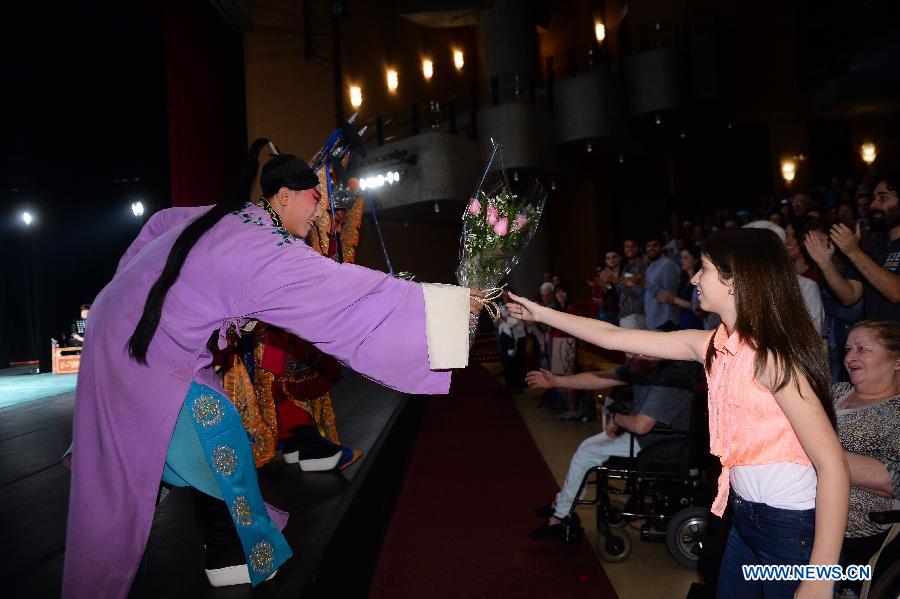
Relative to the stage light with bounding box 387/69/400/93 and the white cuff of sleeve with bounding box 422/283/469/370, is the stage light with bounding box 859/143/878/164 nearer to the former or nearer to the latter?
the stage light with bounding box 387/69/400/93

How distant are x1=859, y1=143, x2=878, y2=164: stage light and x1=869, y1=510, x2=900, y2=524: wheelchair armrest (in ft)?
47.1

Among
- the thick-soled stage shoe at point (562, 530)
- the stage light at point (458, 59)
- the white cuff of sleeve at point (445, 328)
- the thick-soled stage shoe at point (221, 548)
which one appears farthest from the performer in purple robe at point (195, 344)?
the stage light at point (458, 59)

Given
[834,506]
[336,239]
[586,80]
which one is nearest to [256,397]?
[336,239]

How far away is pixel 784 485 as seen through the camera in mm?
1386

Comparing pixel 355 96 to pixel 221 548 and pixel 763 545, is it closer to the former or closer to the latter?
pixel 221 548

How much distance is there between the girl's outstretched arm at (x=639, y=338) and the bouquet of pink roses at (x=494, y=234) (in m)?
0.30

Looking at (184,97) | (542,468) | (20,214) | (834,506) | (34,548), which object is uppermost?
(184,97)

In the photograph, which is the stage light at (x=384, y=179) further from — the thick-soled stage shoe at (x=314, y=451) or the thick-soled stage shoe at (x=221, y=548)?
the thick-soled stage shoe at (x=221, y=548)

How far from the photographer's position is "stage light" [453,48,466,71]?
16.6 metres

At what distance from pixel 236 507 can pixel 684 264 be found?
4.87 meters

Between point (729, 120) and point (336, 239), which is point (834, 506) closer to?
point (336, 239)

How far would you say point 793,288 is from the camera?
1416 millimetres

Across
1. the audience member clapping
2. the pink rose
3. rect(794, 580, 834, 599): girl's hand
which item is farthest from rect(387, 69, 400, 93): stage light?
rect(794, 580, 834, 599): girl's hand

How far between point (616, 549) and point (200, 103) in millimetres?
7077
